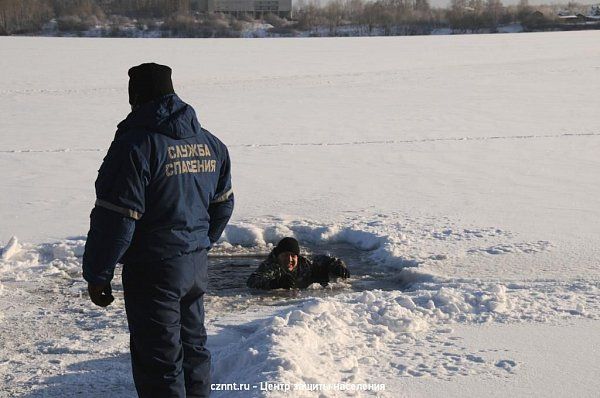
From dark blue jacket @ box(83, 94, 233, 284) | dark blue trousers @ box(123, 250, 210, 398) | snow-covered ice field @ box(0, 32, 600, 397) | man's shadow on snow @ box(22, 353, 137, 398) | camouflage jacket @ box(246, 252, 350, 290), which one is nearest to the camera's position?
dark blue jacket @ box(83, 94, 233, 284)

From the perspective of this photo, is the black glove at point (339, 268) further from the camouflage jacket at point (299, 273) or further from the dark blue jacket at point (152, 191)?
the dark blue jacket at point (152, 191)

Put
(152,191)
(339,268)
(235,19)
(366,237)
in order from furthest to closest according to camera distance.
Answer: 1. (235,19)
2. (366,237)
3. (339,268)
4. (152,191)

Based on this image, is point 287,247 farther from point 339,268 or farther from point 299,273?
point 339,268

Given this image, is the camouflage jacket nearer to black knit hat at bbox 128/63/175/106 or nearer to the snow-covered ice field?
the snow-covered ice field

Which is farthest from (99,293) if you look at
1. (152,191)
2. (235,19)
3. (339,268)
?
(235,19)

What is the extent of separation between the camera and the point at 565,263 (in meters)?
6.76

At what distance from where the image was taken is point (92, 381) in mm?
4551

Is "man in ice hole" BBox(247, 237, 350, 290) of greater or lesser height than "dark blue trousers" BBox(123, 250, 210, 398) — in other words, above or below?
below

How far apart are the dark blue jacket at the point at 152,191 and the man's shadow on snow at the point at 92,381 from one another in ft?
Result: 3.83

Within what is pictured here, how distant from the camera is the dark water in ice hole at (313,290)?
21.3 feet

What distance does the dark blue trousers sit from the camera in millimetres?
3463

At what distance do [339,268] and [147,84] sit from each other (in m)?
3.43

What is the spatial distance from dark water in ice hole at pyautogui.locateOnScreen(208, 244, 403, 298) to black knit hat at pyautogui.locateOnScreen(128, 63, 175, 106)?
10.0 ft

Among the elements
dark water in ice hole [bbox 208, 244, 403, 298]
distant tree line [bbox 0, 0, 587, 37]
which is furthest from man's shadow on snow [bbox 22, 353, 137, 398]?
distant tree line [bbox 0, 0, 587, 37]
